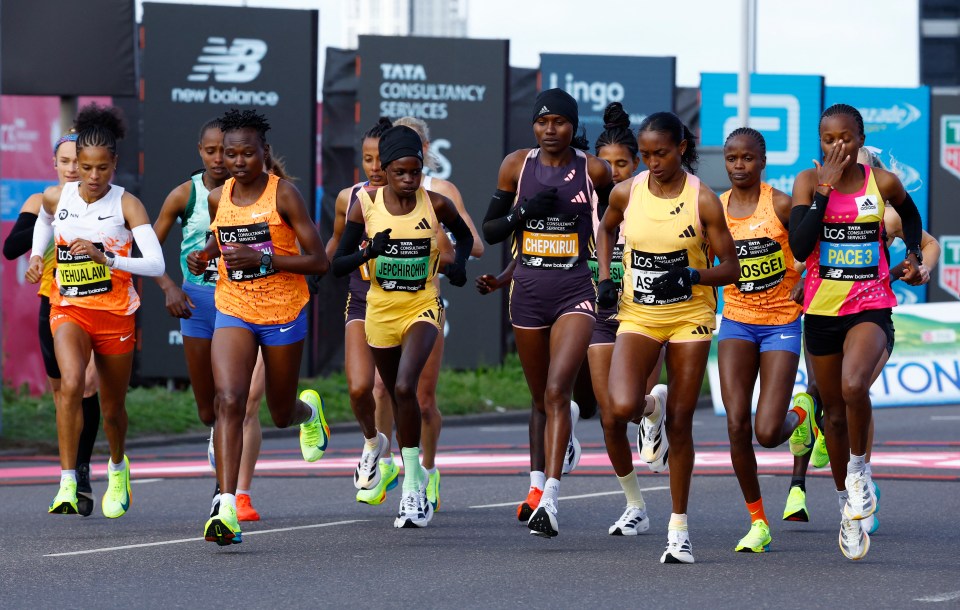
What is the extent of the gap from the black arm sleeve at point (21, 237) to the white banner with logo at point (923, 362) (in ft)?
37.9

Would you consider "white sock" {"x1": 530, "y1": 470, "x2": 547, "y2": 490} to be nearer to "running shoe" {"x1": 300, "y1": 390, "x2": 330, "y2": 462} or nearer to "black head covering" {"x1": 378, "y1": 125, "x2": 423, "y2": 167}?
"running shoe" {"x1": 300, "y1": 390, "x2": 330, "y2": 462}

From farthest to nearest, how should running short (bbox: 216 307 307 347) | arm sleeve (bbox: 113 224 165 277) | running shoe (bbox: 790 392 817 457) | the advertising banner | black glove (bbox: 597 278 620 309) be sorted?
the advertising banner, running shoe (bbox: 790 392 817 457), arm sleeve (bbox: 113 224 165 277), running short (bbox: 216 307 307 347), black glove (bbox: 597 278 620 309)

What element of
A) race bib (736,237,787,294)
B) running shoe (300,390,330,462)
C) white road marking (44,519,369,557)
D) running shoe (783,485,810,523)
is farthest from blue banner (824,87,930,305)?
white road marking (44,519,369,557)

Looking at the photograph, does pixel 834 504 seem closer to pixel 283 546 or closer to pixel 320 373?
pixel 283 546

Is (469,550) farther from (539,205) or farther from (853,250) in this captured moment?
(853,250)

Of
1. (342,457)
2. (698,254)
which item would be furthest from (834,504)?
(342,457)

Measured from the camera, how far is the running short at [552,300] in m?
9.88

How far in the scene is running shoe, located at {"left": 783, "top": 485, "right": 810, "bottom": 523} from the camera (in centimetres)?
1027

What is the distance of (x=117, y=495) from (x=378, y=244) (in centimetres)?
234

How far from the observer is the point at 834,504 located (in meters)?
11.5

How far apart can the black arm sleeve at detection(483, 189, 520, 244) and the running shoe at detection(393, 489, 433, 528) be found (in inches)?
59.6

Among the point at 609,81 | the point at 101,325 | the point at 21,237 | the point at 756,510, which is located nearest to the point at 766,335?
the point at 756,510

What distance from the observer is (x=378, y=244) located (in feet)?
31.7

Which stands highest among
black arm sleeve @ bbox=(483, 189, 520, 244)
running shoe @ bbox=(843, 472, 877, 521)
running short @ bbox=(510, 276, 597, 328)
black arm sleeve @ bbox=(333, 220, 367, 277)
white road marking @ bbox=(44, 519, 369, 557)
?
black arm sleeve @ bbox=(483, 189, 520, 244)
